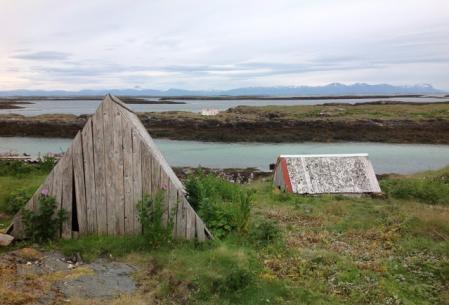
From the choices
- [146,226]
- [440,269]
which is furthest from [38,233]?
[440,269]

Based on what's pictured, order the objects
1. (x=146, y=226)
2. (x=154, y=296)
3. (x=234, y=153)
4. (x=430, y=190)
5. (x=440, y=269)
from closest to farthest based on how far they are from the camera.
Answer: (x=154, y=296), (x=440, y=269), (x=146, y=226), (x=430, y=190), (x=234, y=153)

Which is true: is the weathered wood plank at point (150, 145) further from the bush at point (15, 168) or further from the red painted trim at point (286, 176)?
the bush at point (15, 168)

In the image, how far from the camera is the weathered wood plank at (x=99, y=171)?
28.2 ft

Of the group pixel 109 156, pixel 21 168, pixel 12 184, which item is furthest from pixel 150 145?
pixel 21 168

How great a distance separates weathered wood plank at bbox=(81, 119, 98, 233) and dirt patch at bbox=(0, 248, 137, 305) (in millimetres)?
1037

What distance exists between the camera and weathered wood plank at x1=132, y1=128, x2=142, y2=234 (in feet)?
28.1

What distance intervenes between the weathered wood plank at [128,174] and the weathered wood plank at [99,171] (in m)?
0.40

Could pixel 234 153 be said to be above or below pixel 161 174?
below

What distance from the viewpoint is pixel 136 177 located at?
340 inches

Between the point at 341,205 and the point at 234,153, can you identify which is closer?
the point at 341,205

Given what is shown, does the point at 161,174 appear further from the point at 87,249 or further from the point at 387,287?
the point at 387,287

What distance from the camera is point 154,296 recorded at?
255 inches

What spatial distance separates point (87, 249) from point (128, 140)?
209 cm

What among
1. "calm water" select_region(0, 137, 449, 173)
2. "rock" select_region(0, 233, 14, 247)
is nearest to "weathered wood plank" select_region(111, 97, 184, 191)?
"rock" select_region(0, 233, 14, 247)
